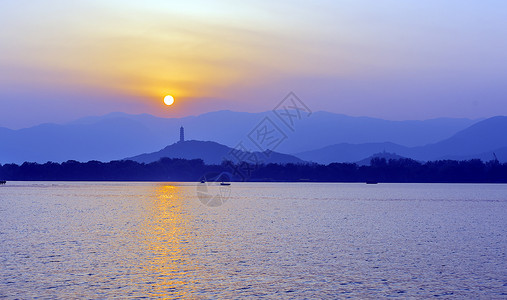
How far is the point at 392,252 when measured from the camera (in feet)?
A: 155

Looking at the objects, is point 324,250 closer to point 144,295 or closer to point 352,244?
point 352,244

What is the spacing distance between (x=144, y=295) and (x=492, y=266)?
77.7 ft

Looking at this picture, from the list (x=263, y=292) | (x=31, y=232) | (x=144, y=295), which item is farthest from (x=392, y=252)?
(x=31, y=232)

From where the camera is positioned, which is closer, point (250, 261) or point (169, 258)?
point (250, 261)

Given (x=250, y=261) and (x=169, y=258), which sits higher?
(x=169, y=258)

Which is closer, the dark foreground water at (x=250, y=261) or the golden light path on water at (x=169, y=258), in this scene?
the dark foreground water at (x=250, y=261)

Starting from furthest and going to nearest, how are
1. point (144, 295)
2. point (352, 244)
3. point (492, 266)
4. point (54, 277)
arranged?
point (352, 244)
point (492, 266)
point (54, 277)
point (144, 295)

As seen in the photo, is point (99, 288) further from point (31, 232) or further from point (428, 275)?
point (31, 232)

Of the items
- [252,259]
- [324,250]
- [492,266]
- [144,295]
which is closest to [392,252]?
[324,250]

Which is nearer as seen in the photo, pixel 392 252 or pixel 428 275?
pixel 428 275

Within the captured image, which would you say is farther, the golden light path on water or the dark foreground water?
the golden light path on water

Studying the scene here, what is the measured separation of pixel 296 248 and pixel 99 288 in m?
20.7

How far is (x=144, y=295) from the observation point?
3066 centimetres

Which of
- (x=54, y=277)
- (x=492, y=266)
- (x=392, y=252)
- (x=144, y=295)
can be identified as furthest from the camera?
(x=392, y=252)
